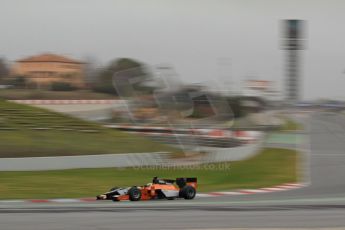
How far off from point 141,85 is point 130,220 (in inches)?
761

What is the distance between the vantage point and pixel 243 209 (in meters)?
9.09

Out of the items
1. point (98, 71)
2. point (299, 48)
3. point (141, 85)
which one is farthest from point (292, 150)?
point (98, 71)

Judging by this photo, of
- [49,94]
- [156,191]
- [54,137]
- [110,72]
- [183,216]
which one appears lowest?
[49,94]

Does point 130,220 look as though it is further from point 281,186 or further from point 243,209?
point 281,186

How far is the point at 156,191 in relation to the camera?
11000 millimetres

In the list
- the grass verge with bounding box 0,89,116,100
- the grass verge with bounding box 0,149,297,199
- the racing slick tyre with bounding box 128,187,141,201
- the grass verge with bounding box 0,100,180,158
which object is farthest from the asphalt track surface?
the grass verge with bounding box 0,89,116,100

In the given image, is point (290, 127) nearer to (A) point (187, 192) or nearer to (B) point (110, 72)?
(B) point (110, 72)

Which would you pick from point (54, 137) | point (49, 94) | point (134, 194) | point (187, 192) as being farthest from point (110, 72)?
point (134, 194)

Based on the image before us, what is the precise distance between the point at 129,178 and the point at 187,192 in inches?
210

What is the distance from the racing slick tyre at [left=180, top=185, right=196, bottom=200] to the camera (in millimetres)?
11308

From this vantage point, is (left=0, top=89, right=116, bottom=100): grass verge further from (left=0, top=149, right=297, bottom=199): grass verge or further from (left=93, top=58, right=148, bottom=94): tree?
(left=0, top=149, right=297, bottom=199): grass verge

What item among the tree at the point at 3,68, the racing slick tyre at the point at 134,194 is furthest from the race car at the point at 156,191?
the tree at the point at 3,68

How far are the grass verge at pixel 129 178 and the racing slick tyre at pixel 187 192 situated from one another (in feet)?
8.95

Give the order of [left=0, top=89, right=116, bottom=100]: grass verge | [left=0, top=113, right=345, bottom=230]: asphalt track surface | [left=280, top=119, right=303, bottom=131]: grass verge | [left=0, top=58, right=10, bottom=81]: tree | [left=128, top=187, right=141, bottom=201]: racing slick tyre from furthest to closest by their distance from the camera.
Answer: [left=0, top=58, right=10, bottom=81]: tree → [left=0, top=89, right=116, bottom=100]: grass verge → [left=280, top=119, right=303, bottom=131]: grass verge → [left=128, top=187, right=141, bottom=201]: racing slick tyre → [left=0, top=113, right=345, bottom=230]: asphalt track surface
